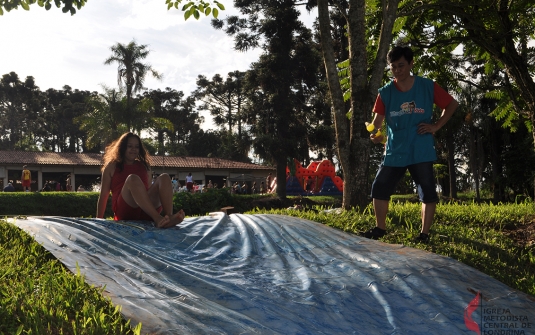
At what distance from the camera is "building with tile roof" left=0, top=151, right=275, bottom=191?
29.7 metres

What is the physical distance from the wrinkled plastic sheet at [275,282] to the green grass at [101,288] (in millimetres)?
120

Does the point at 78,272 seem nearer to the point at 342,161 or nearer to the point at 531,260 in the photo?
Result: the point at 531,260

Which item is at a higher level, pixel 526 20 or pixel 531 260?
pixel 526 20

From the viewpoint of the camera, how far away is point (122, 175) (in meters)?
5.10

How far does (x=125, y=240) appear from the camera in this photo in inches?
159

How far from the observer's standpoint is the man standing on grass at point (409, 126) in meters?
4.59

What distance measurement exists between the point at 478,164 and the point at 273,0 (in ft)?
46.4

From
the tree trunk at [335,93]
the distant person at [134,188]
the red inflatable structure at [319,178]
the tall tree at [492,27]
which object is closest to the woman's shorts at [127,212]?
the distant person at [134,188]

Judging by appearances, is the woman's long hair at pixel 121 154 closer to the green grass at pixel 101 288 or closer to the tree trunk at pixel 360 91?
the green grass at pixel 101 288

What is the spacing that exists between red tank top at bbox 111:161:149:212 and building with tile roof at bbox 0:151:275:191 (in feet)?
75.4

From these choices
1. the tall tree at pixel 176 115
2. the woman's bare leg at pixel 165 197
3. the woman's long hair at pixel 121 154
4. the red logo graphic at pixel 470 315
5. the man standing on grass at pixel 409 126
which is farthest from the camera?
the tall tree at pixel 176 115

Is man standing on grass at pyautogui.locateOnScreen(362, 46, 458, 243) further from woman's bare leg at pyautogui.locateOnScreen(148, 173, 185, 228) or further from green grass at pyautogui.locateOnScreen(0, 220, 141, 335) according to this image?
green grass at pyautogui.locateOnScreen(0, 220, 141, 335)

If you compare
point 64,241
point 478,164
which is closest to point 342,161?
point 64,241

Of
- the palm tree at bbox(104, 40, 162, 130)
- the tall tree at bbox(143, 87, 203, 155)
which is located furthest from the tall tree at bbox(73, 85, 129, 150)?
the tall tree at bbox(143, 87, 203, 155)
